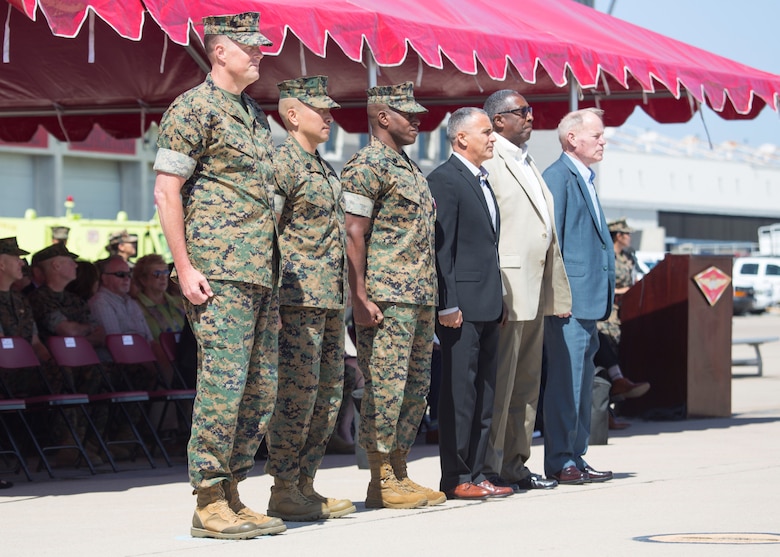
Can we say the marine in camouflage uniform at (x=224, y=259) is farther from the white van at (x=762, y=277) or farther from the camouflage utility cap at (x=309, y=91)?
the white van at (x=762, y=277)

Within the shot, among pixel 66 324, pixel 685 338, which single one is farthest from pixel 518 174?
pixel 685 338

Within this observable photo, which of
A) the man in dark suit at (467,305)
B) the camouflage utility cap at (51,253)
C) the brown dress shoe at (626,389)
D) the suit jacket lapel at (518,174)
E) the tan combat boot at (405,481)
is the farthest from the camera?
the brown dress shoe at (626,389)

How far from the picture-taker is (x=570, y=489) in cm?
779

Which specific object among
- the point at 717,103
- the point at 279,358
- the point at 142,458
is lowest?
the point at 142,458

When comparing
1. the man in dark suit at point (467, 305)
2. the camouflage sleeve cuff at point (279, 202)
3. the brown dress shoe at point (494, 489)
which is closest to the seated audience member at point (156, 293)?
the man in dark suit at point (467, 305)

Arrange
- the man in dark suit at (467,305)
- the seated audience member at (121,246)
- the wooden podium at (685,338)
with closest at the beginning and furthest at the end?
the man in dark suit at (467,305) < the wooden podium at (685,338) < the seated audience member at (121,246)

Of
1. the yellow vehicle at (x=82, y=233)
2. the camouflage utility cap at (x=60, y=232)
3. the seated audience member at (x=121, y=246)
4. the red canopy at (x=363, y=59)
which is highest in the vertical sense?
the red canopy at (x=363, y=59)

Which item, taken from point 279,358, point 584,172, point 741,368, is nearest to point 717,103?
point 584,172

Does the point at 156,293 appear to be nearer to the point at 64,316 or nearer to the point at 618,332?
the point at 64,316

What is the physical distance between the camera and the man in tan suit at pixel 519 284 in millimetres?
7652

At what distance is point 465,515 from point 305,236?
151cm

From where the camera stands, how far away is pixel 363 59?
35.0ft

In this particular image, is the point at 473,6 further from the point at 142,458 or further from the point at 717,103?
the point at 142,458

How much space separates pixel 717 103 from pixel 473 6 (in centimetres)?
214
